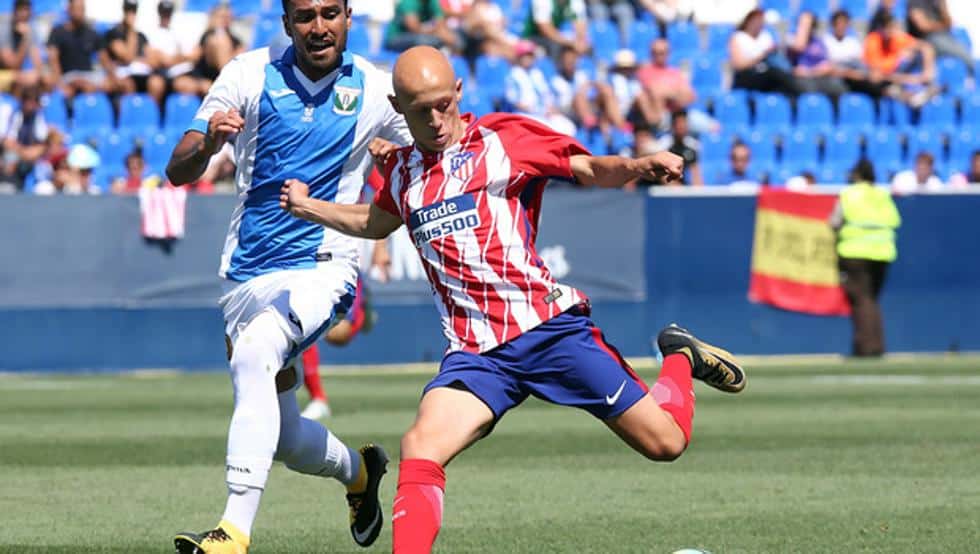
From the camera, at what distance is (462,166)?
6371 mm

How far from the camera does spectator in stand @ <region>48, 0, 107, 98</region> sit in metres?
21.5

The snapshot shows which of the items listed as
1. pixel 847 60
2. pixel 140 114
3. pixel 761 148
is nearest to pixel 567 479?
pixel 140 114

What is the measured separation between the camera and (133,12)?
21438mm

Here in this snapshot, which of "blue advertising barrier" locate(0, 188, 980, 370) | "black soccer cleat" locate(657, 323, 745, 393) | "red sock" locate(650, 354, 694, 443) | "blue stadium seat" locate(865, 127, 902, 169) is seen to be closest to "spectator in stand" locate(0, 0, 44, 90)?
"blue advertising barrier" locate(0, 188, 980, 370)

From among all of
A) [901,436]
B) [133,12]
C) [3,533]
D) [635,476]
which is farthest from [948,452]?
[133,12]

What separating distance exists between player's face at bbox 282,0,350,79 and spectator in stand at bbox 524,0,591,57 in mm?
15959

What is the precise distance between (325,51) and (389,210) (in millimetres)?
1172

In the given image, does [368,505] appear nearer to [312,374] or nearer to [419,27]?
[312,374]

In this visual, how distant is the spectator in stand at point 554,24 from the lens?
23.5 m

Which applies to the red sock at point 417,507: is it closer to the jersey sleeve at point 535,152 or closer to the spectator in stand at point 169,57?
the jersey sleeve at point 535,152

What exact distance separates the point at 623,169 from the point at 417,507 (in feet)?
4.27

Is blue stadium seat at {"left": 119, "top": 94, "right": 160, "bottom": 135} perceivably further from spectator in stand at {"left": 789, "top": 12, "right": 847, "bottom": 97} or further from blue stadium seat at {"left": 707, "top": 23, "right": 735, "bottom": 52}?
spectator in stand at {"left": 789, "top": 12, "right": 847, "bottom": 97}

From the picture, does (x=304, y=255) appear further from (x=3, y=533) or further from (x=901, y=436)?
(x=901, y=436)

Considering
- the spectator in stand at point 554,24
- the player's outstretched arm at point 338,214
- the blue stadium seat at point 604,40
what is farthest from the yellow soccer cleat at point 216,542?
the blue stadium seat at point 604,40
